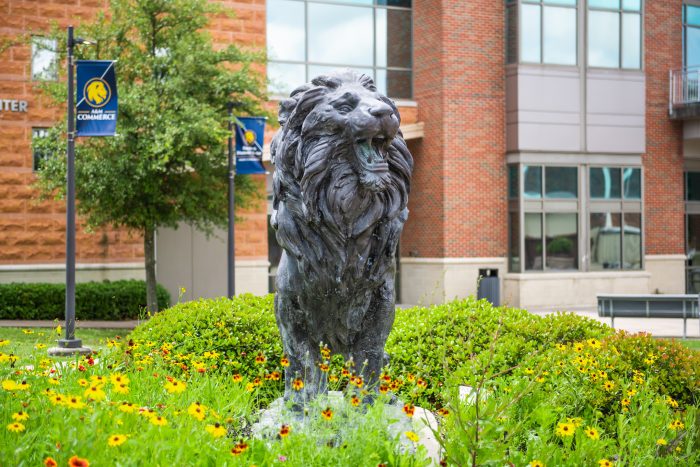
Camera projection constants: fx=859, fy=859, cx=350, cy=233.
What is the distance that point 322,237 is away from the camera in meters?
5.30

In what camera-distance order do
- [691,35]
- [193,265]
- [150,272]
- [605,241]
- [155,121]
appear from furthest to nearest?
[691,35], [605,241], [193,265], [150,272], [155,121]

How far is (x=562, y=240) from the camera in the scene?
25.1 meters

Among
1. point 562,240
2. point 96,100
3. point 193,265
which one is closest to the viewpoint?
point 96,100

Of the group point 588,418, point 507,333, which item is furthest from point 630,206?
point 588,418

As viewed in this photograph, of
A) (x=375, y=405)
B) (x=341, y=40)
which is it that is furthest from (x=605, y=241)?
(x=375, y=405)

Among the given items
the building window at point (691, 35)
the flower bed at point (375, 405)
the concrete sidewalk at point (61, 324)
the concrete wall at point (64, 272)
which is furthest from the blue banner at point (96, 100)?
the building window at point (691, 35)

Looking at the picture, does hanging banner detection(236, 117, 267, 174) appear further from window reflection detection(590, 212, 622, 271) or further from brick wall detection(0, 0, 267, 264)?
window reflection detection(590, 212, 622, 271)

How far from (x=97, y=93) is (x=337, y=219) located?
996 centimetres

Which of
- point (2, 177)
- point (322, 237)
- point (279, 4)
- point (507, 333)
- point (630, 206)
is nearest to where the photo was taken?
point (322, 237)

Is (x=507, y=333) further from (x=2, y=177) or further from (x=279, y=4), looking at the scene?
(x=279, y=4)

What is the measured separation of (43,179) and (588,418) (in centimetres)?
1390

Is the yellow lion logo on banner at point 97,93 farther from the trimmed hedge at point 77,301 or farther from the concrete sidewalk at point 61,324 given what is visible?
the trimmed hedge at point 77,301

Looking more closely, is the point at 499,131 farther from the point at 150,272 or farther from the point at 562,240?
the point at 150,272

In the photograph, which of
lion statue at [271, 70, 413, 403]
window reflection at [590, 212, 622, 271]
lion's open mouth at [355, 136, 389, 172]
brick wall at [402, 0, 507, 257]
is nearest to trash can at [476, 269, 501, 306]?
brick wall at [402, 0, 507, 257]
